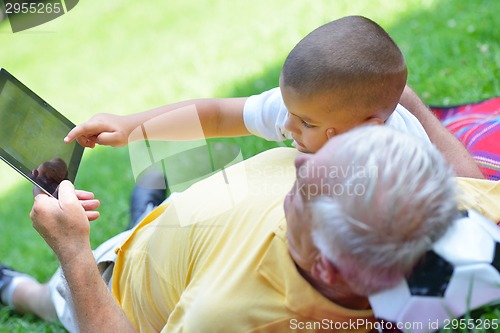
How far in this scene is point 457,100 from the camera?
3541mm

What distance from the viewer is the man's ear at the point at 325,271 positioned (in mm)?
1509

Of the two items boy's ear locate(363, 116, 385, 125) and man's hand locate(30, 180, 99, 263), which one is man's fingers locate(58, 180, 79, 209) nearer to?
man's hand locate(30, 180, 99, 263)

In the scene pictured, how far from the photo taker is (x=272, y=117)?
7.34 feet

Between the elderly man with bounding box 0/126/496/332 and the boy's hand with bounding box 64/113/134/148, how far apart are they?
0.76 ft

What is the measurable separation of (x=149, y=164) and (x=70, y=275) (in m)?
0.68

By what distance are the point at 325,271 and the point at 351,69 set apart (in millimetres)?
667

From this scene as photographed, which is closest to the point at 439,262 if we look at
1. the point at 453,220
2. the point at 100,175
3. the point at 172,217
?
the point at 453,220

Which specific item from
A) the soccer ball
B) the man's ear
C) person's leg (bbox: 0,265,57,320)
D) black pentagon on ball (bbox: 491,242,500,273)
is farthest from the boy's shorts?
black pentagon on ball (bbox: 491,242,500,273)

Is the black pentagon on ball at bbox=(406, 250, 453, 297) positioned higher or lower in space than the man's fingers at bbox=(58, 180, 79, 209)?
lower

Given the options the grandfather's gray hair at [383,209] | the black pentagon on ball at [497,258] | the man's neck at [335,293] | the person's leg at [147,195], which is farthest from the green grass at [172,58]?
the black pentagon on ball at [497,258]

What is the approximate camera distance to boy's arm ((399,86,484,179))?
2.15m

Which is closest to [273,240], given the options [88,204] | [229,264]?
[229,264]

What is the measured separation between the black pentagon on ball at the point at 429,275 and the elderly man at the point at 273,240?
0.03 meters

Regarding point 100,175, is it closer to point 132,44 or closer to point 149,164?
point 149,164
